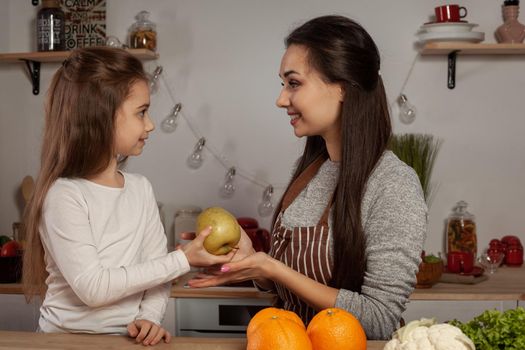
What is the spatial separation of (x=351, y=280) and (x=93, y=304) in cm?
56

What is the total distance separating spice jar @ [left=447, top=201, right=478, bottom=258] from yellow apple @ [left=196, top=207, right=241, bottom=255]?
1.68 metres

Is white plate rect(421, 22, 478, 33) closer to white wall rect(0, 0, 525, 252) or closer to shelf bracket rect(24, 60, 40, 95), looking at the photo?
white wall rect(0, 0, 525, 252)

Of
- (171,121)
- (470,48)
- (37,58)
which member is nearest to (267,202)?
(171,121)

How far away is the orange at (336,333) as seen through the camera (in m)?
1.19

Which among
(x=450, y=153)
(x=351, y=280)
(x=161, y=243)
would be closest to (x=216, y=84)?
(x=450, y=153)

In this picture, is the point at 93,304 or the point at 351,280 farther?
the point at 351,280

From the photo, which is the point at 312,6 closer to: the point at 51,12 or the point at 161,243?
the point at 51,12

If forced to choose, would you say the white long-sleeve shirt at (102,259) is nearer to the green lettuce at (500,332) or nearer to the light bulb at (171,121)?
the green lettuce at (500,332)

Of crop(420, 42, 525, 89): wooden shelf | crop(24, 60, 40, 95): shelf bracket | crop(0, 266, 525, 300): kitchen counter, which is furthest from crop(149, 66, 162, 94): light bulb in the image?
crop(420, 42, 525, 89): wooden shelf

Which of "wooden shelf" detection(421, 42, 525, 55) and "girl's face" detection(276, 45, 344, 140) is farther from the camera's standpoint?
"wooden shelf" detection(421, 42, 525, 55)

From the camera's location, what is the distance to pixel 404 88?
3184mm

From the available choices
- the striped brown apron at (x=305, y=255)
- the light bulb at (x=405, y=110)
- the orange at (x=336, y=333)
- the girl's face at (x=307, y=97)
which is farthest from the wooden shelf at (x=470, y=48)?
the orange at (x=336, y=333)

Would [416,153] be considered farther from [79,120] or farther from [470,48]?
[79,120]

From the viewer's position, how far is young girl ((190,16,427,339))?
1.58 meters
